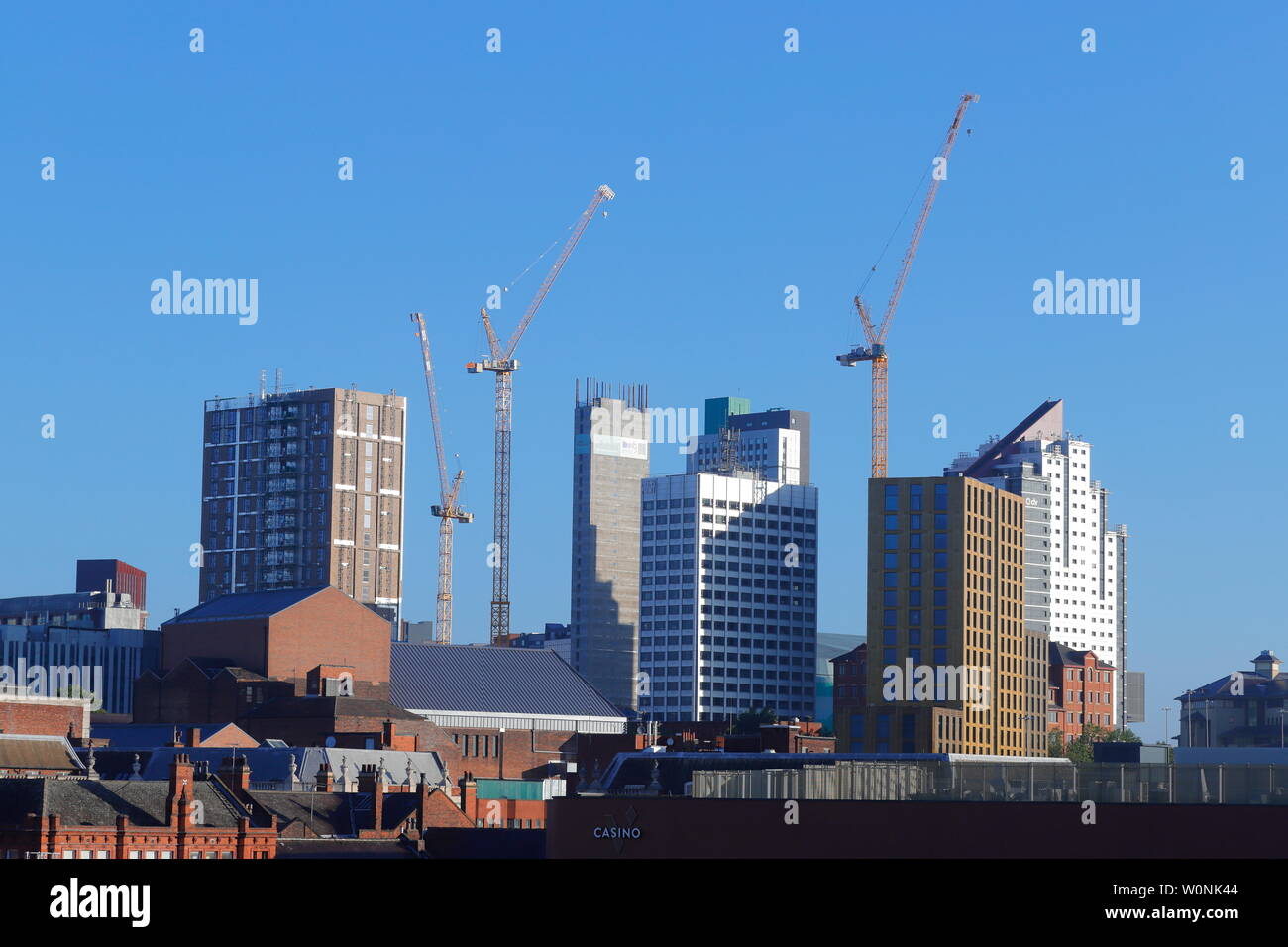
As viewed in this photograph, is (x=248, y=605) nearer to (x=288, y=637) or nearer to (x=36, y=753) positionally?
(x=288, y=637)

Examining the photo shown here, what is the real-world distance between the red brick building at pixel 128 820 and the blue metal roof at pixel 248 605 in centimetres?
7633

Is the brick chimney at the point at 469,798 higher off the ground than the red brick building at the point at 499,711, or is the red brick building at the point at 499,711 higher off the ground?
the red brick building at the point at 499,711

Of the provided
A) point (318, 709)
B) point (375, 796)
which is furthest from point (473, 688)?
point (375, 796)

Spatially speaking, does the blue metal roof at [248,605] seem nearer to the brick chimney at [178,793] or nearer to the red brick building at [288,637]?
the red brick building at [288,637]

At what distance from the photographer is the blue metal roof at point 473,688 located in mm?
190125

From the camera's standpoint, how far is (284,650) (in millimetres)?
178500

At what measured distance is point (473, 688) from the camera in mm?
193750

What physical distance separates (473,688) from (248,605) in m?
23.1

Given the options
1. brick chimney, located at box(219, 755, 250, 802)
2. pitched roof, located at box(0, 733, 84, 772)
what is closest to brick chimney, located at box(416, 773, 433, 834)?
brick chimney, located at box(219, 755, 250, 802)

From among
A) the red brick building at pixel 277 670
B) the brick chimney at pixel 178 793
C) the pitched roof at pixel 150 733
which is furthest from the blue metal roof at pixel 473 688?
the brick chimney at pixel 178 793

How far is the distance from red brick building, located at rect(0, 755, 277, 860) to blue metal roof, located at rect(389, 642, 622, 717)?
8414 cm

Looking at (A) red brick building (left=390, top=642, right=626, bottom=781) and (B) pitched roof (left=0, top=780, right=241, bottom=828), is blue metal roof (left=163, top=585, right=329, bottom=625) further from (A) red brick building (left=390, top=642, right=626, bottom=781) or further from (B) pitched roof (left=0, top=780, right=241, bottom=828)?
(B) pitched roof (left=0, top=780, right=241, bottom=828)
